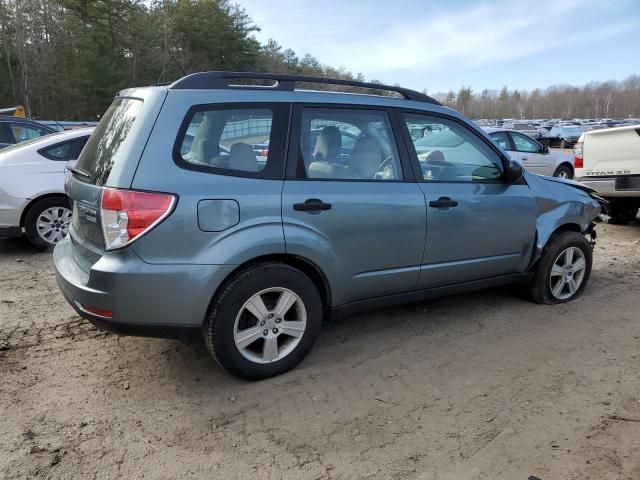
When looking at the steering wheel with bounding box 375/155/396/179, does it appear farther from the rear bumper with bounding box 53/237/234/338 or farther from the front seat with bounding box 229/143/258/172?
the rear bumper with bounding box 53/237/234/338

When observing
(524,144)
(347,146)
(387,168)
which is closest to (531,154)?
(524,144)

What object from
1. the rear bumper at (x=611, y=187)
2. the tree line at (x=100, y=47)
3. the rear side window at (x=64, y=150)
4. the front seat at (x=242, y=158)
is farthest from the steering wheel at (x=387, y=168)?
the tree line at (x=100, y=47)

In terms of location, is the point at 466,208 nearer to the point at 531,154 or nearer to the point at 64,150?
the point at 64,150

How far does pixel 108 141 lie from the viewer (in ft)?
10.6

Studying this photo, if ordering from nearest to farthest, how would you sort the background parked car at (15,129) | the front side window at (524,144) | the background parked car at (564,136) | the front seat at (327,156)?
the front seat at (327,156) < the background parked car at (15,129) < the front side window at (524,144) < the background parked car at (564,136)

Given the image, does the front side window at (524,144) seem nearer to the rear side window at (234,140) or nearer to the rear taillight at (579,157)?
the rear taillight at (579,157)

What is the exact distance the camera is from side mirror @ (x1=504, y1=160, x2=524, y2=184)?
4223 millimetres

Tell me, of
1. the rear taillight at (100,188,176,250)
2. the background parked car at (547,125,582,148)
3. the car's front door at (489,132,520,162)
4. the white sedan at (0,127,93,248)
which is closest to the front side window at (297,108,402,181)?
the rear taillight at (100,188,176,250)

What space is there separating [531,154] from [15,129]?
10.4 m

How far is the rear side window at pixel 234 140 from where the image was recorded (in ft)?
9.97

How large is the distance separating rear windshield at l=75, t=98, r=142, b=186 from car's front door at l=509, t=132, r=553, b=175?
9.69 metres

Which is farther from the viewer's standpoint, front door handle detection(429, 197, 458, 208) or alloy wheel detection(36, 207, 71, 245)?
alloy wheel detection(36, 207, 71, 245)

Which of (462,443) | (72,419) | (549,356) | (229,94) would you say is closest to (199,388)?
(72,419)

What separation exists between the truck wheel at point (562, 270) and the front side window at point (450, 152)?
0.95m
